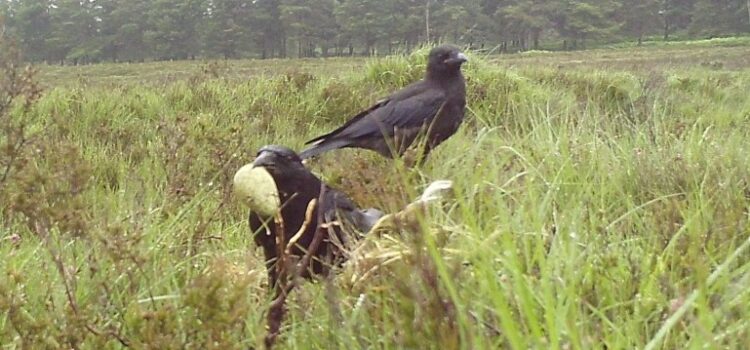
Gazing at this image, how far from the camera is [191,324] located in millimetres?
1372

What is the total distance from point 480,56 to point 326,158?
12.9 feet

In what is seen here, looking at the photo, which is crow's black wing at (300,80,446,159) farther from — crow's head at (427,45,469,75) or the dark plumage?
the dark plumage

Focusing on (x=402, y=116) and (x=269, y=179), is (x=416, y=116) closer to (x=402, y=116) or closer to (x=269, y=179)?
(x=402, y=116)

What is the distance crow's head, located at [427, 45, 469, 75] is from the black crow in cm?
192

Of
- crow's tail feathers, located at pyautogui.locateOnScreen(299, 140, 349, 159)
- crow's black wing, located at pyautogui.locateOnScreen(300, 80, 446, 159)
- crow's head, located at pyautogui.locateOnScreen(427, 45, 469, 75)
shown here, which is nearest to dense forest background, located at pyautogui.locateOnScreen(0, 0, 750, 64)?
crow's head, located at pyautogui.locateOnScreen(427, 45, 469, 75)

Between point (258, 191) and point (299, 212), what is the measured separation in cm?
25

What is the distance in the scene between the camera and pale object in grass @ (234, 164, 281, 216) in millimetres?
1729

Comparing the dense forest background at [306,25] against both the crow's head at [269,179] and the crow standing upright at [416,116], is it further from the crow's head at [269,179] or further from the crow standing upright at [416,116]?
the crow's head at [269,179]

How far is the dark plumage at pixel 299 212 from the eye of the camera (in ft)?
6.19

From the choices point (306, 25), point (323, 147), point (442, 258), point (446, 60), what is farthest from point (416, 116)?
point (306, 25)

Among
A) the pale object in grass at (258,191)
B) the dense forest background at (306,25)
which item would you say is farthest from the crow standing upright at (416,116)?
the dense forest background at (306,25)

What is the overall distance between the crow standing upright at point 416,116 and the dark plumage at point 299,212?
1580mm

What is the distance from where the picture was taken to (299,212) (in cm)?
199

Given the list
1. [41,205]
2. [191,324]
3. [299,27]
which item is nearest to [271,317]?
[191,324]
